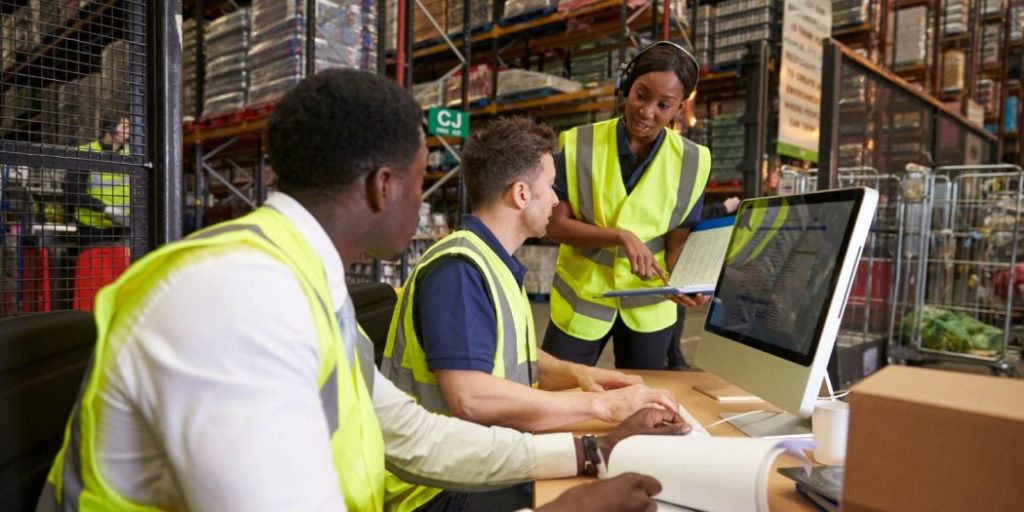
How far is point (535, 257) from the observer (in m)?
7.64

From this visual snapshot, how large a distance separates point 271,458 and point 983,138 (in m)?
7.82

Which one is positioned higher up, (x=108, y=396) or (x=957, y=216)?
(x=957, y=216)

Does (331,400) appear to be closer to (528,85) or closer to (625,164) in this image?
(625,164)

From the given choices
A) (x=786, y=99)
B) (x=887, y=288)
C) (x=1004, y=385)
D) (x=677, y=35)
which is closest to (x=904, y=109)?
(x=786, y=99)

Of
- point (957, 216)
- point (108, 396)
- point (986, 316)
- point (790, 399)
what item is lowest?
point (986, 316)

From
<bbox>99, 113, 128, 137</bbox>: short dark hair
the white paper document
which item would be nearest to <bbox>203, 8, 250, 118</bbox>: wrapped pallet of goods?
<bbox>99, 113, 128, 137</bbox>: short dark hair

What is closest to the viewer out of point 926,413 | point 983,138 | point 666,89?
point 926,413

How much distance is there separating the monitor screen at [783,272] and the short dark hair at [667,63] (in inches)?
27.5

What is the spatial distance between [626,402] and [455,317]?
0.38m

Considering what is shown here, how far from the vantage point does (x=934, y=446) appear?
1.83 feet

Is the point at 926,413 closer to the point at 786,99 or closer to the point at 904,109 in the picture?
the point at 786,99

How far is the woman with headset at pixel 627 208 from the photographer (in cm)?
211

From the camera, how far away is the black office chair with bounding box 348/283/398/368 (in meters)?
1.61

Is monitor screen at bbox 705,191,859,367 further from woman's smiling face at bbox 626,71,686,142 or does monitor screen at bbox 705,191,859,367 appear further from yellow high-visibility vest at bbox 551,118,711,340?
woman's smiling face at bbox 626,71,686,142
